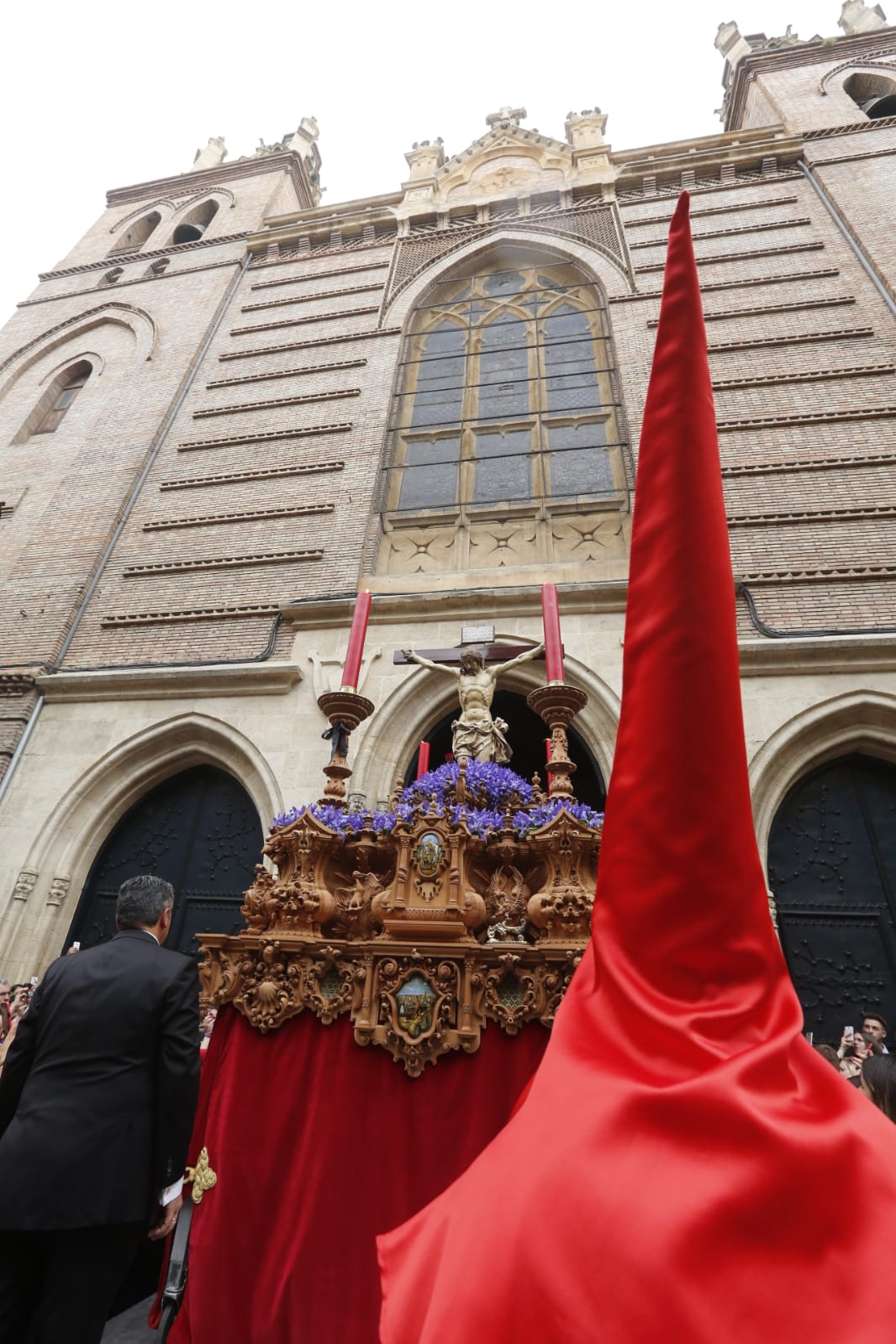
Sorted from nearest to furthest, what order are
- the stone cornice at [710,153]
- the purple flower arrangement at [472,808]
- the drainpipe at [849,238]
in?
the purple flower arrangement at [472,808]
the drainpipe at [849,238]
the stone cornice at [710,153]

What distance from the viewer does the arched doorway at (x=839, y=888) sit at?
15.8 ft

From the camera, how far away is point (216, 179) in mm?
15219

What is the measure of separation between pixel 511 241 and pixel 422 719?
911cm

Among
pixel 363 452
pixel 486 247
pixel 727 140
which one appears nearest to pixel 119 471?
pixel 363 452

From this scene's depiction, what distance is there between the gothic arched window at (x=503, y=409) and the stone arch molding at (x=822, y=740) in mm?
3264

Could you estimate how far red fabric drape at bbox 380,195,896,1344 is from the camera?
0.72 metres

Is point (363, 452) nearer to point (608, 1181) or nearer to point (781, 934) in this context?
point (781, 934)

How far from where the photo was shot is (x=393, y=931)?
2.34 metres

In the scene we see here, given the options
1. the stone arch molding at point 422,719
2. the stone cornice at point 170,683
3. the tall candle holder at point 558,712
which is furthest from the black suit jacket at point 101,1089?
the stone cornice at point 170,683

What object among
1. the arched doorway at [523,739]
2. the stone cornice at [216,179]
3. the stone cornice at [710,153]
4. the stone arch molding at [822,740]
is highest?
the stone cornice at [216,179]

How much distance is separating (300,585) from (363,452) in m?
2.30

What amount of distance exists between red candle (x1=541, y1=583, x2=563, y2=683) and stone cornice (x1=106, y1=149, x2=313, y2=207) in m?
16.8

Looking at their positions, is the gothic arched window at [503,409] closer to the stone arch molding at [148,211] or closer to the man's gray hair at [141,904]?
the man's gray hair at [141,904]

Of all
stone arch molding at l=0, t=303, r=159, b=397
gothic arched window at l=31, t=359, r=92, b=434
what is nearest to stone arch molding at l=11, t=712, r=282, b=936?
gothic arched window at l=31, t=359, r=92, b=434
